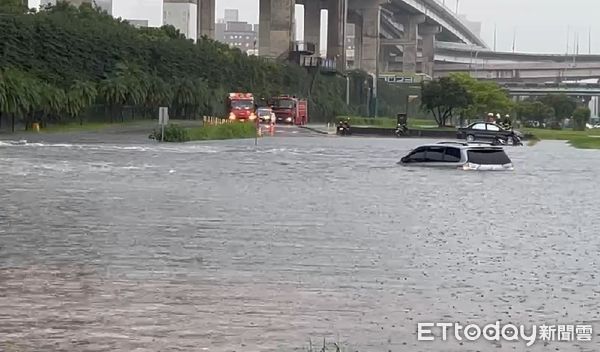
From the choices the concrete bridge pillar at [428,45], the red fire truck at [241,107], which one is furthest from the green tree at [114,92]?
the concrete bridge pillar at [428,45]

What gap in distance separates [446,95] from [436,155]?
61.8m

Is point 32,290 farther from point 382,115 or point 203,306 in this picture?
point 382,115

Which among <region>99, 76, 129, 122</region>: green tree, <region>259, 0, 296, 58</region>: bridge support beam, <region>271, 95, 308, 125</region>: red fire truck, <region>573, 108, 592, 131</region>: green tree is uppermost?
<region>259, 0, 296, 58</region>: bridge support beam

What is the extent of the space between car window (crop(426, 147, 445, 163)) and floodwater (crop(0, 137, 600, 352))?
825 cm

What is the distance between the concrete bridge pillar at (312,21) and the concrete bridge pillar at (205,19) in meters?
22.8

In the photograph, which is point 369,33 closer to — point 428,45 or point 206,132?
point 428,45

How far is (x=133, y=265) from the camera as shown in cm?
1415

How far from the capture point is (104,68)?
7412 centimetres

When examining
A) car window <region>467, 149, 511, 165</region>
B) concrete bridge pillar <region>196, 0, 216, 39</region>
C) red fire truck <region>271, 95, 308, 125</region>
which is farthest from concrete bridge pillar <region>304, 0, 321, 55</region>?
car window <region>467, 149, 511, 165</region>

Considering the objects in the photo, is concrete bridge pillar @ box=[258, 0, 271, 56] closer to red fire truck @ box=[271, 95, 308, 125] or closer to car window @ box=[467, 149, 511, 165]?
red fire truck @ box=[271, 95, 308, 125]

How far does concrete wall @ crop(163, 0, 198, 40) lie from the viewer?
113562 millimetres

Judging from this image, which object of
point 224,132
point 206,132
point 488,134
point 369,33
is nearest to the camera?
point 206,132

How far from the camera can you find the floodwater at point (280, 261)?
10164mm

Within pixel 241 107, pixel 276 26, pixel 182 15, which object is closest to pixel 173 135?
pixel 241 107
